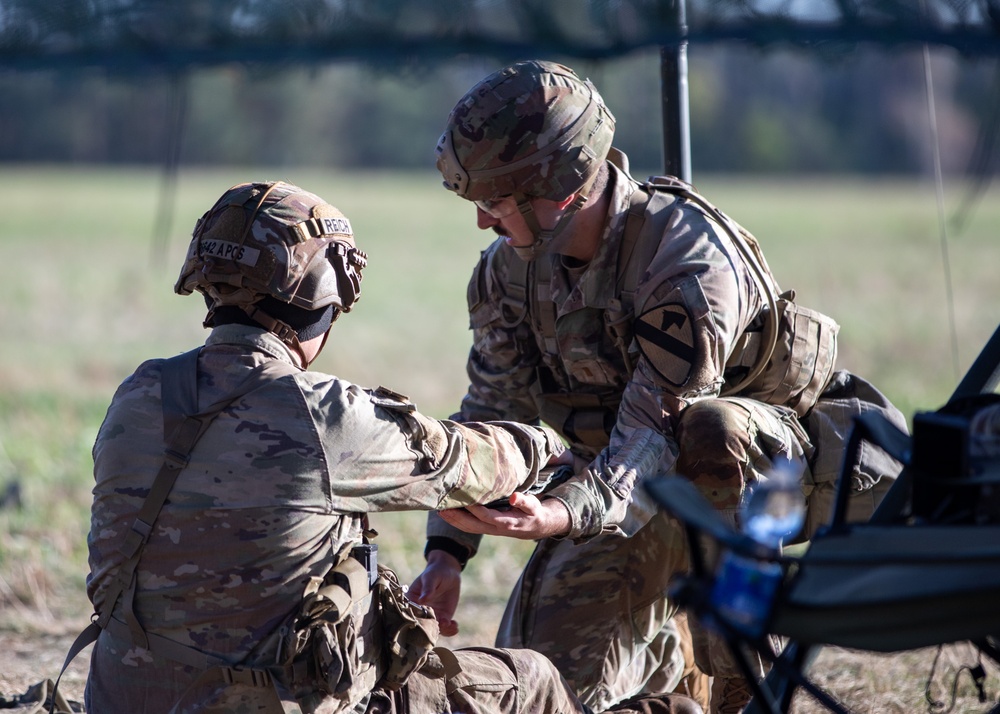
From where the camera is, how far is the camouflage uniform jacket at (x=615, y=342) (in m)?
3.85

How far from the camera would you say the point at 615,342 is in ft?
14.2

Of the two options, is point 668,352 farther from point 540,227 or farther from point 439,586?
point 439,586

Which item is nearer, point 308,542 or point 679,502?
point 679,502

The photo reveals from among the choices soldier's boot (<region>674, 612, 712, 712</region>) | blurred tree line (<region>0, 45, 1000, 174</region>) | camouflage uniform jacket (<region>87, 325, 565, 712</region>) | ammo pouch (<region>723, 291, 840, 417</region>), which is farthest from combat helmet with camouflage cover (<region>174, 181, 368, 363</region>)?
blurred tree line (<region>0, 45, 1000, 174</region>)

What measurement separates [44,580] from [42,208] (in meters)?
26.4

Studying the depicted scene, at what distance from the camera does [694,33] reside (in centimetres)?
303

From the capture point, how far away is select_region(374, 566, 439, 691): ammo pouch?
3119mm

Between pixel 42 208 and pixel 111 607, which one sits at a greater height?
pixel 111 607

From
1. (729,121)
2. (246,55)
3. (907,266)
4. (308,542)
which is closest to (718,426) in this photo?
(308,542)

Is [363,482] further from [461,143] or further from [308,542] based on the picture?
[461,143]

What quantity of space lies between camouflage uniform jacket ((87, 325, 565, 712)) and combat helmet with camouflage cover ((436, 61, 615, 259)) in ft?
4.21

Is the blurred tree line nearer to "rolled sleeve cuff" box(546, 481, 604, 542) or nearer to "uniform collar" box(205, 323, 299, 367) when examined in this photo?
"rolled sleeve cuff" box(546, 481, 604, 542)

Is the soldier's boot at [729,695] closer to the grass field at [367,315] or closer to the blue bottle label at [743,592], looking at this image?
the grass field at [367,315]

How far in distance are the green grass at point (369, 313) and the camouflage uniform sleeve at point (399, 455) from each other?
152cm
